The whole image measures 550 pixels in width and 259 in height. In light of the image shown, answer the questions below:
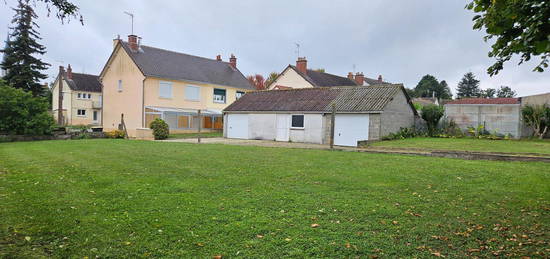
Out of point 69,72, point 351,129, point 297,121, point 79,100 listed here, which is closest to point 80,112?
point 79,100

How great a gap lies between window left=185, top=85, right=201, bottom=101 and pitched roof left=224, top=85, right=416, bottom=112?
778cm

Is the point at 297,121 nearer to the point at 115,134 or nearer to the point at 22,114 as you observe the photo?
the point at 115,134

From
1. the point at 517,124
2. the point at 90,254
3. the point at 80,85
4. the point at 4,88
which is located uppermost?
the point at 80,85

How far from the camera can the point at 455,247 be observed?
4688 mm

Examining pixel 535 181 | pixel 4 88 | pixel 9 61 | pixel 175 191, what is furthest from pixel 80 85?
pixel 535 181

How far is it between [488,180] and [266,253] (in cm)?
733

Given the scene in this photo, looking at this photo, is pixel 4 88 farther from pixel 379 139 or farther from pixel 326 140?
pixel 379 139

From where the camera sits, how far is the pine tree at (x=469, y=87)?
84188 mm

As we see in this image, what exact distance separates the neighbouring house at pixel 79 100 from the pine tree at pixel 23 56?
1317cm

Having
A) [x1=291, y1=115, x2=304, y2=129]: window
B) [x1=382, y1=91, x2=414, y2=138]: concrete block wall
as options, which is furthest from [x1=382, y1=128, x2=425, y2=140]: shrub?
[x1=291, y1=115, x2=304, y2=129]: window

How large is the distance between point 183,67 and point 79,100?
23.5 m

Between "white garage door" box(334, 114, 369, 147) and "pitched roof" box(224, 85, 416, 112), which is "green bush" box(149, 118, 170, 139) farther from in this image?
"white garage door" box(334, 114, 369, 147)

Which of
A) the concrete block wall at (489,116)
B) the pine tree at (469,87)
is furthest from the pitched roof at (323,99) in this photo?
the pine tree at (469,87)

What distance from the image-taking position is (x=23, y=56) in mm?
38188
